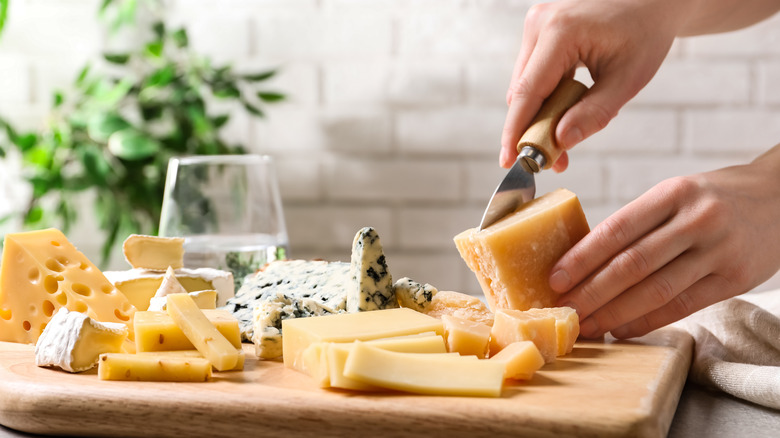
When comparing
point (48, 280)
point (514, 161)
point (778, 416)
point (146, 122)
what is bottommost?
point (778, 416)

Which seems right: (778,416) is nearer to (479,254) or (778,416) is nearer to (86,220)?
(479,254)

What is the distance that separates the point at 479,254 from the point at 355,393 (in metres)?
0.33

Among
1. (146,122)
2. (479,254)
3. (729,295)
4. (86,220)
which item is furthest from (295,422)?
(86,220)

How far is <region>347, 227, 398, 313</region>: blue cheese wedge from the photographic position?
979 mm

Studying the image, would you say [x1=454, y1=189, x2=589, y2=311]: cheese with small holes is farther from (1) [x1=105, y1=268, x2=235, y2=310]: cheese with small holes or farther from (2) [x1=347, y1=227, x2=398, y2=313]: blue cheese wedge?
(1) [x1=105, y1=268, x2=235, y2=310]: cheese with small holes

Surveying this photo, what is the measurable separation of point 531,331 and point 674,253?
0.21 meters

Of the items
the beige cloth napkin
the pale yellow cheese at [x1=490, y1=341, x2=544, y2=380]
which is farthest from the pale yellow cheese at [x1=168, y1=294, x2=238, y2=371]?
the beige cloth napkin

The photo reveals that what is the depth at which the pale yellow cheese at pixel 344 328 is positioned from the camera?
81 cm

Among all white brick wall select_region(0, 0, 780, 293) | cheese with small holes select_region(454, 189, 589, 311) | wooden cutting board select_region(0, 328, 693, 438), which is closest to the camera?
wooden cutting board select_region(0, 328, 693, 438)

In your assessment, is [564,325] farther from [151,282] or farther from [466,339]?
[151,282]

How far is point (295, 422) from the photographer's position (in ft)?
2.28

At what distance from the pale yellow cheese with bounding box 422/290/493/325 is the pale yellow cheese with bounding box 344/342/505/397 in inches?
10.6

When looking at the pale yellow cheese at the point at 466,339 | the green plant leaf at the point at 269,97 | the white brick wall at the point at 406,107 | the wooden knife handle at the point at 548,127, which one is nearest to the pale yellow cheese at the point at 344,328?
the pale yellow cheese at the point at 466,339

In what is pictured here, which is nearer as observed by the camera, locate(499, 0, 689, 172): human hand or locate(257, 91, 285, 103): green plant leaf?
locate(499, 0, 689, 172): human hand
